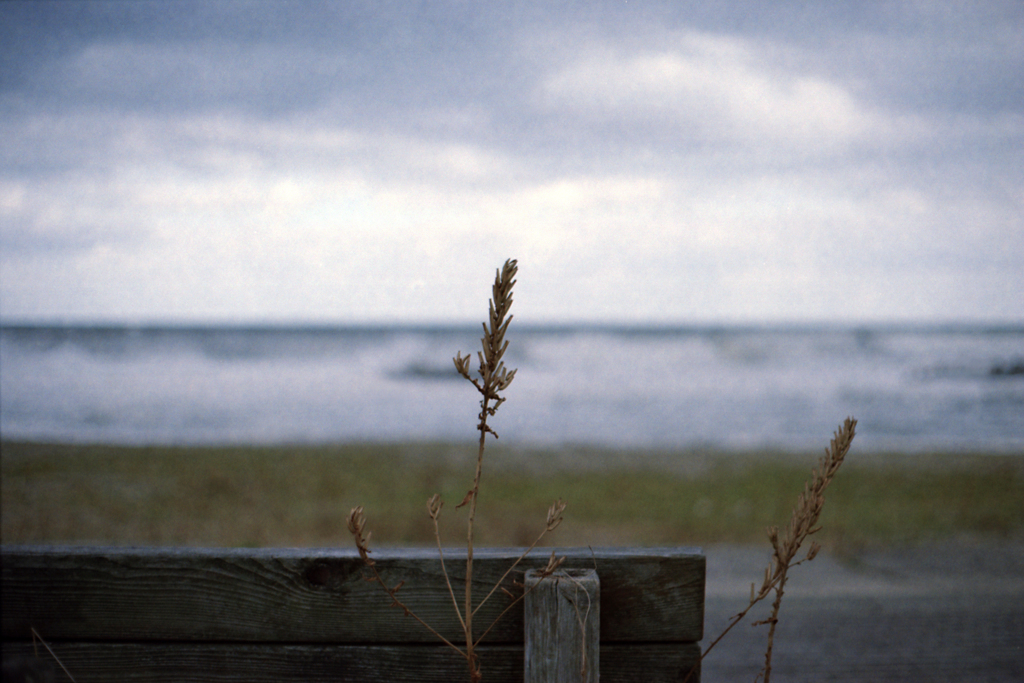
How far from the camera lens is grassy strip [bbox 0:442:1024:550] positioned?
6055 millimetres

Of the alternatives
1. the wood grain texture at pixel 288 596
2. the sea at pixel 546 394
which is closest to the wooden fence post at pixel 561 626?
the wood grain texture at pixel 288 596

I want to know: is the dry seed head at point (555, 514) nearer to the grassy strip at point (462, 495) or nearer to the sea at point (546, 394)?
the sea at point (546, 394)

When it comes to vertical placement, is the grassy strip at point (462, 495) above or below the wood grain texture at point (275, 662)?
below

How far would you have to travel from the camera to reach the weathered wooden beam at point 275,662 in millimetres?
1131

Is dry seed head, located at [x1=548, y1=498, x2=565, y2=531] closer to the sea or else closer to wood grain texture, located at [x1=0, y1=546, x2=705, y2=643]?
wood grain texture, located at [x1=0, y1=546, x2=705, y2=643]

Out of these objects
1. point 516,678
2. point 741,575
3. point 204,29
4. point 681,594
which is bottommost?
point 741,575

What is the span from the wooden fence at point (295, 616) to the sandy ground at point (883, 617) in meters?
2.61

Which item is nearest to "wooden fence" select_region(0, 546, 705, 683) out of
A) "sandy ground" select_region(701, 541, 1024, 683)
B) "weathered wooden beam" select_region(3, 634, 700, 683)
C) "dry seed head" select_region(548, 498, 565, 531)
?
"weathered wooden beam" select_region(3, 634, 700, 683)

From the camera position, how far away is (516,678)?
1119 millimetres

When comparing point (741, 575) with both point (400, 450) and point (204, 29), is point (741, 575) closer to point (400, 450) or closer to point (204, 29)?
point (204, 29)

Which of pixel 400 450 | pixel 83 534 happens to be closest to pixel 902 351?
pixel 400 450

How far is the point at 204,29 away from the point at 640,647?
239cm

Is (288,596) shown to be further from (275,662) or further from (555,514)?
(555,514)

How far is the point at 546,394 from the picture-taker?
63.4 feet
